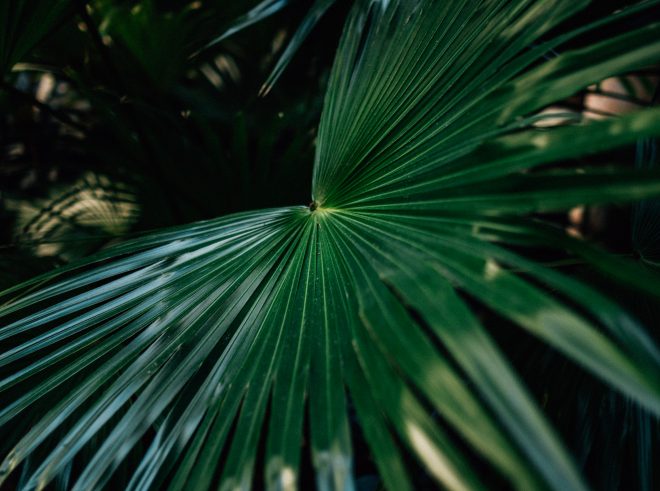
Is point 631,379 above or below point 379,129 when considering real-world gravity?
below

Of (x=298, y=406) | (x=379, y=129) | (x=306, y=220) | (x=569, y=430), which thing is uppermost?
(x=379, y=129)

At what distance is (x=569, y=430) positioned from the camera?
2.26ft

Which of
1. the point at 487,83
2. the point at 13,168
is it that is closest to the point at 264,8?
the point at 487,83

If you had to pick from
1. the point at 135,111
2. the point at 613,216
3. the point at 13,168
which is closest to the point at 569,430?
the point at 135,111

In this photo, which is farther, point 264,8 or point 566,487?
point 264,8

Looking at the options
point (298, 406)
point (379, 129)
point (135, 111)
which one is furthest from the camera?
point (135, 111)

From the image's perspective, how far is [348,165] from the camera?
→ 692 millimetres

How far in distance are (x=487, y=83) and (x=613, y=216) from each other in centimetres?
143

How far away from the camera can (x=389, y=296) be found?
1.39 feet

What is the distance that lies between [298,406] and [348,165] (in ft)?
A: 1.27

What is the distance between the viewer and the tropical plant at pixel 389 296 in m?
0.31

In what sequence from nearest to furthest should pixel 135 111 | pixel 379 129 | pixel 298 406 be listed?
pixel 298 406
pixel 379 129
pixel 135 111

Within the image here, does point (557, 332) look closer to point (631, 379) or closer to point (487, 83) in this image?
point (631, 379)

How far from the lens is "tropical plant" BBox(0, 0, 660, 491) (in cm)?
31
